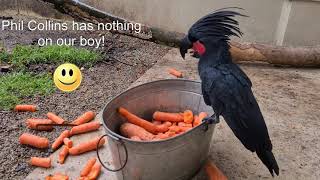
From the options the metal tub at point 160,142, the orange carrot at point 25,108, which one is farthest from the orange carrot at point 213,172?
the orange carrot at point 25,108

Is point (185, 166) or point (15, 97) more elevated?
point (185, 166)

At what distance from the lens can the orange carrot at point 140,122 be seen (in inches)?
94.4

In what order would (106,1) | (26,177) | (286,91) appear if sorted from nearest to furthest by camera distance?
(26,177), (286,91), (106,1)

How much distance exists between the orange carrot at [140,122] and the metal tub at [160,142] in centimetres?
6

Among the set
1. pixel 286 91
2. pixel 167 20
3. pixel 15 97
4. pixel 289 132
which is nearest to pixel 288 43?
pixel 286 91

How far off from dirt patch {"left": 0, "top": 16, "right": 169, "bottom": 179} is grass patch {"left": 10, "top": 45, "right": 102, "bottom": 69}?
0.12 meters

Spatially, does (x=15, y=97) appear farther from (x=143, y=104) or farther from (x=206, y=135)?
(x=206, y=135)

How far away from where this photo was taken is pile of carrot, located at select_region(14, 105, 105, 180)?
2408 millimetres

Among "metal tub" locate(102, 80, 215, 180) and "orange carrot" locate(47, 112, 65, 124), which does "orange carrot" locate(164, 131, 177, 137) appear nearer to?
"metal tub" locate(102, 80, 215, 180)

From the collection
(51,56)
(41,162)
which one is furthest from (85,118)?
(51,56)

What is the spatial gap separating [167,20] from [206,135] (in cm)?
334

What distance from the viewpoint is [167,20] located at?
5.31 meters

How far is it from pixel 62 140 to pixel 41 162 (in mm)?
303

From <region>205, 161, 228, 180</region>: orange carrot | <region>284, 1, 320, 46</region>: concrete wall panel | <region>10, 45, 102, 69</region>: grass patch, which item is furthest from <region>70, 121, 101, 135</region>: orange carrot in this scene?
<region>284, 1, 320, 46</region>: concrete wall panel
